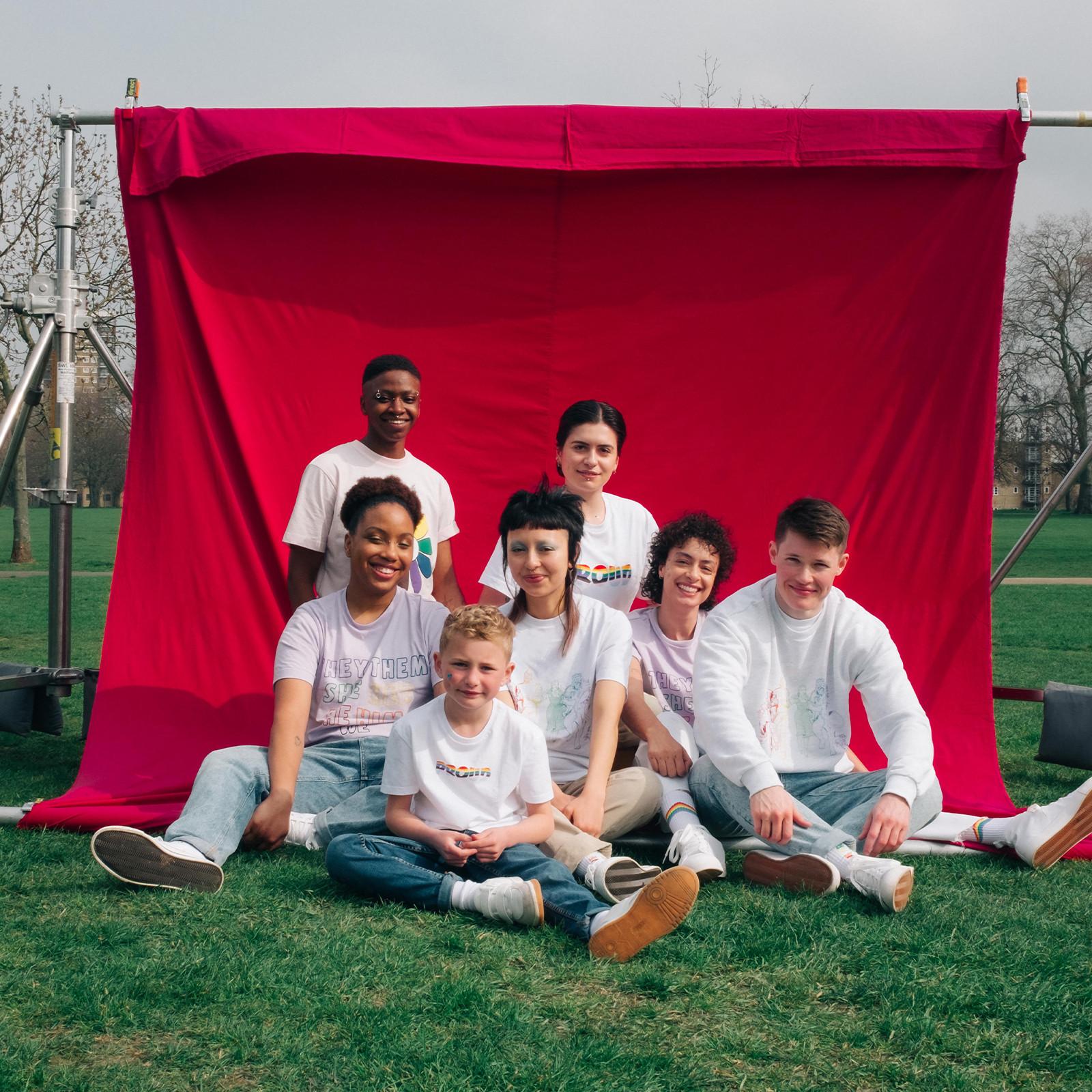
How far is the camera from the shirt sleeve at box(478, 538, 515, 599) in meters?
3.46

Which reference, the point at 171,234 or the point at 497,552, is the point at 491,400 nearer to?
the point at 497,552

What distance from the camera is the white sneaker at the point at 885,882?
2627 millimetres

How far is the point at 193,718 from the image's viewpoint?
392cm

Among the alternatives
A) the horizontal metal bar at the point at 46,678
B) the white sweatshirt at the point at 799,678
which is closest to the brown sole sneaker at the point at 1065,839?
the white sweatshirt at the point at 799,678

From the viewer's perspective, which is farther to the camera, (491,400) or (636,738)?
(491,400)

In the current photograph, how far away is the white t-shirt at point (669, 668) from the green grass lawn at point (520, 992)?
0.67 metres

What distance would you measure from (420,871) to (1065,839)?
66.2 inches

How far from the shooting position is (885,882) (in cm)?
263

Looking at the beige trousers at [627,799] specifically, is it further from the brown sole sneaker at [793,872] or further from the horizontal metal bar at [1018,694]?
the horizontal metal bar at [1018,694]

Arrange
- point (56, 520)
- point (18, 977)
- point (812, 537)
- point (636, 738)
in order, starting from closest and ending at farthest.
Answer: point (18, 977)
point (812, 537)
point (636, 738)
point (56, 520)

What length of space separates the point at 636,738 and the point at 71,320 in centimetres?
240

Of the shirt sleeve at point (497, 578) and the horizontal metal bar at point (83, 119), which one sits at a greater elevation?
the horizontal metal bar at point (83, 119)

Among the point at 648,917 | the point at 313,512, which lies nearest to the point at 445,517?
the point at 313,512

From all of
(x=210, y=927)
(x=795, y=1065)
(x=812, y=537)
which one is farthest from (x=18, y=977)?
(x=812, y=537)
